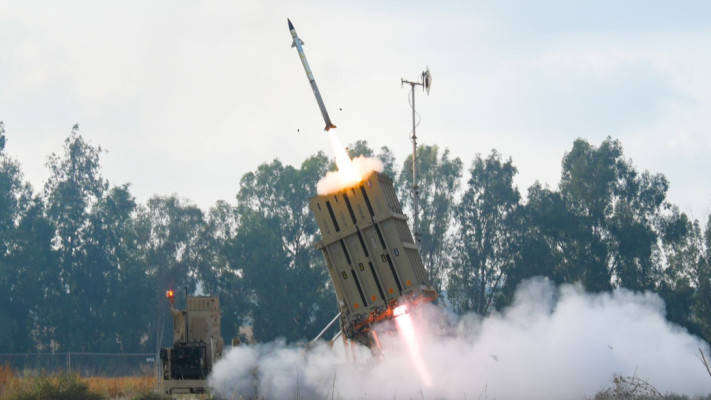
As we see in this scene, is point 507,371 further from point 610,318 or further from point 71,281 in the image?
point 71,281

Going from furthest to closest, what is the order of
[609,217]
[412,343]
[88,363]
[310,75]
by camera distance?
[609,217] → [88,363] → [310,75] → [412,343]

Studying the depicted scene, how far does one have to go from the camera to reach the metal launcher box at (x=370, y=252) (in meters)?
25.8

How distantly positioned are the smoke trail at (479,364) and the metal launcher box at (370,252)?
4.30ft

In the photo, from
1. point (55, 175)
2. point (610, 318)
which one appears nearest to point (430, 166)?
point (55, 175)

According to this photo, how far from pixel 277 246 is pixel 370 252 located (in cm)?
4658

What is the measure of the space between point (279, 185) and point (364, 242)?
51164 millimetres

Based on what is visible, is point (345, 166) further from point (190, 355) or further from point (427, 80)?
point (427, 80)

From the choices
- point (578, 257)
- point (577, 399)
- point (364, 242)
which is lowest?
point (577, 399)

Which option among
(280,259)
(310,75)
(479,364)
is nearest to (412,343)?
(479,364)

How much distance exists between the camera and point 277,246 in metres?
72.2

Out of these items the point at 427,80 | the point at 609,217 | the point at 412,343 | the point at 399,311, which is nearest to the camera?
the point at 399,311

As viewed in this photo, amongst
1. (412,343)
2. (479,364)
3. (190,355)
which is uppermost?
(190,355)

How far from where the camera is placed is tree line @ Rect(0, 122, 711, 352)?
6919 centimetres

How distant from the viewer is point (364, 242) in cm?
2611
